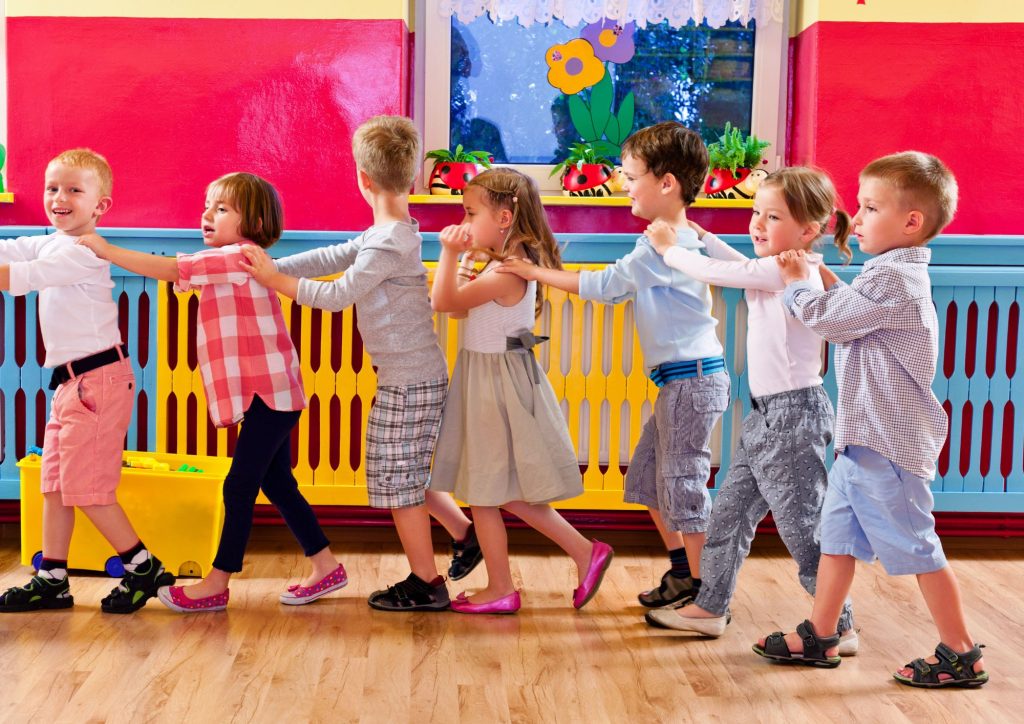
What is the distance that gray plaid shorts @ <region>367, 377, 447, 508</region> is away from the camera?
8.16 ft

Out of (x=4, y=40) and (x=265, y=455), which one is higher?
(x=4, y=40)

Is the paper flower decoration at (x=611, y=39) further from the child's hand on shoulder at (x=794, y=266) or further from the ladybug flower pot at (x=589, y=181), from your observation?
the child's hand on shoulder at (x=794, y=266)

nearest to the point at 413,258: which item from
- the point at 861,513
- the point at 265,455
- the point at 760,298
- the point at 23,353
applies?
the point at 265,455

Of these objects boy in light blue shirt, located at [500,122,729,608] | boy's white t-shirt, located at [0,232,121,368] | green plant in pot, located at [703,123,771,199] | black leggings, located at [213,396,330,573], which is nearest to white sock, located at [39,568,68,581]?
black leggings, located at [213,396,330,573]

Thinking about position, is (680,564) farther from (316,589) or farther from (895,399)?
(316,589)

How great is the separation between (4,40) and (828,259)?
2.59 meters

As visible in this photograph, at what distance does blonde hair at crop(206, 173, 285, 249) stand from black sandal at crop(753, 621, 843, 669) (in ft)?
4.78

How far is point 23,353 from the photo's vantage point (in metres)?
3.14

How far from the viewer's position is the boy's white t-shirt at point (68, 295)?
7.77 ft

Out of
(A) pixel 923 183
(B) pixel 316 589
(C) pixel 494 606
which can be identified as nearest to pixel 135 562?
(B) pixel 316 589

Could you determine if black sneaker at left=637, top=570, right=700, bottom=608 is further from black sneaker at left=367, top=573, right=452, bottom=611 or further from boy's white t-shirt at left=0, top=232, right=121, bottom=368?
boy's white t-shirt at left=0, top=232, right=121, bottom=368

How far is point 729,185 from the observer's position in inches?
130

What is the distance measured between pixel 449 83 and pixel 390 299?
3.82 feet

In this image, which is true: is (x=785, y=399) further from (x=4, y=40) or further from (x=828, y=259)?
(x=4, y=40)
